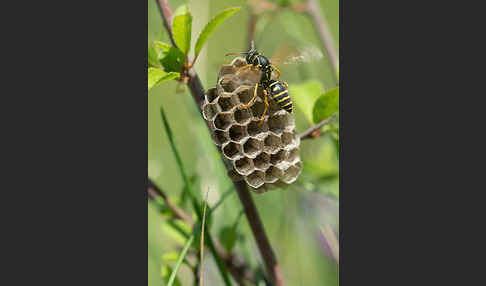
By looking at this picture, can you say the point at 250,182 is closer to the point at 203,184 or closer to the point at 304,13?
the point at 203,184

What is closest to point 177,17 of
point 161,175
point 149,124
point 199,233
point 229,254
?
point 149,124

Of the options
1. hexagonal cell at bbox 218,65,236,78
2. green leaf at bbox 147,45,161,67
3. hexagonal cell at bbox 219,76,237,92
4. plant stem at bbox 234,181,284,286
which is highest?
green leaf at bbox 147,45,161,67

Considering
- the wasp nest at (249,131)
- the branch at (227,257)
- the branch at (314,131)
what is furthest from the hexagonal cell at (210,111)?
the branch at (227,257)

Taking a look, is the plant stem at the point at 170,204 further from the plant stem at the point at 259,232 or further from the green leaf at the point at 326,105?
the green leaf at the point at 326,105

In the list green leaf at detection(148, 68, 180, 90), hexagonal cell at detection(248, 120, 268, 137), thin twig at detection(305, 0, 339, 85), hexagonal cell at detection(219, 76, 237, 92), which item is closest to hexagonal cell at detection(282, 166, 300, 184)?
hexagonal cell at detection(248, 120, 268, 137)

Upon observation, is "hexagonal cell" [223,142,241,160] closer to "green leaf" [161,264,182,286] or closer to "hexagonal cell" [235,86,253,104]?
"hexagonal cell" [235,86,253,104]
